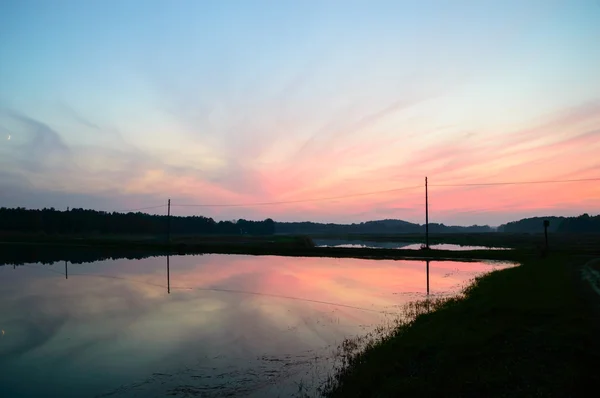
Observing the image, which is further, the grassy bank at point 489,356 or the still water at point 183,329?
the still water at point 183,329

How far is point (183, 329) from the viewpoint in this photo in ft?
60.8

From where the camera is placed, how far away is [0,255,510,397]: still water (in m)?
12.2

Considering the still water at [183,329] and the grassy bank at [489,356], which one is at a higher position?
the grassy bank at [489,356]

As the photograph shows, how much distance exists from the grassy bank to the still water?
2.10 metres

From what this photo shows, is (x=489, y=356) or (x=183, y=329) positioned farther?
(x=183, y=329)

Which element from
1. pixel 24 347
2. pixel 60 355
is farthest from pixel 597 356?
pixel 24 347

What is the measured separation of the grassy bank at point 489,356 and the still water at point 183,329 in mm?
2101

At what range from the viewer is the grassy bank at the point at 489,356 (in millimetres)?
9344

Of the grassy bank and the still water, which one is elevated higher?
the grassy bank

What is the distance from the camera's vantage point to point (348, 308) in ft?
77.5

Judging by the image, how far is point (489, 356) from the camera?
1138 cm

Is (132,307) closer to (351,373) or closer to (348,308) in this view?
(348,308)

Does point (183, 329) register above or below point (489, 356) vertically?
below

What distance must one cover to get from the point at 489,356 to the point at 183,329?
12631 mm
